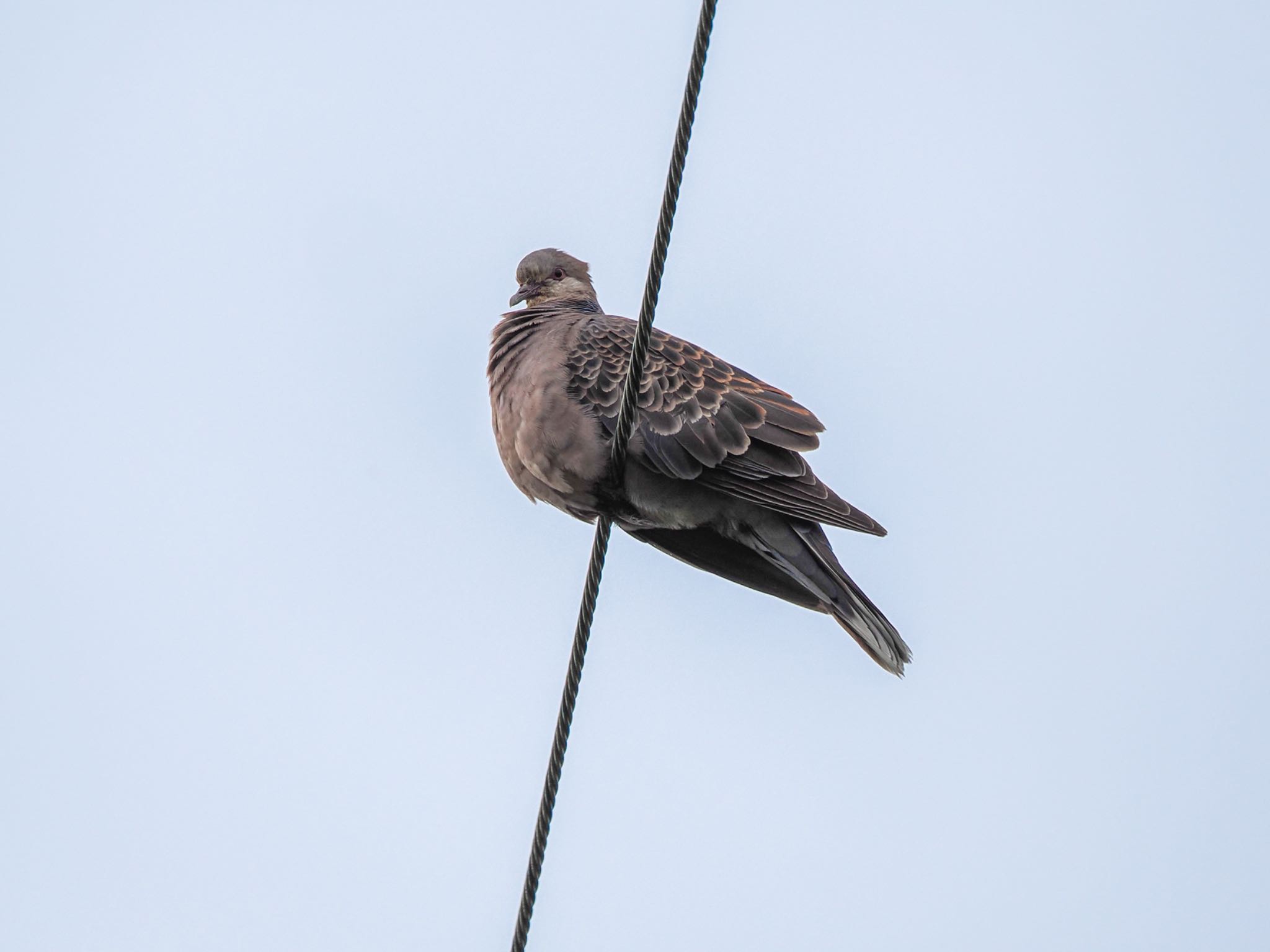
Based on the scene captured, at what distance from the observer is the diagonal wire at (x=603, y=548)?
2.85 meters

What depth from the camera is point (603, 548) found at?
3383 millimetres

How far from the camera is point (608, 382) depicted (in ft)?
15.0

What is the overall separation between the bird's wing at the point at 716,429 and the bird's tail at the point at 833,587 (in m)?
0.19

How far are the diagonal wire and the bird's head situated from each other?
7.49 ft

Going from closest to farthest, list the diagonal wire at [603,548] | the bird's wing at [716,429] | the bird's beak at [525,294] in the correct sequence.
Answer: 1. the diagonal wire at [603,548]
2. the bird's wing at [716,429]
3. the bird's beak at [525,294]

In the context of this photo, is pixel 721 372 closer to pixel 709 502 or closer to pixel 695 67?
pixel 709 502

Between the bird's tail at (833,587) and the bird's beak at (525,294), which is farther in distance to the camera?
the bird's beak at (525,294)

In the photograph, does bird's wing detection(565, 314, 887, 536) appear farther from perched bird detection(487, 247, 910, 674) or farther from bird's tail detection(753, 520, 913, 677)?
bird's tail detection(753, 520, 913, 677)

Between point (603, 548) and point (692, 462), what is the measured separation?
3.64 feet

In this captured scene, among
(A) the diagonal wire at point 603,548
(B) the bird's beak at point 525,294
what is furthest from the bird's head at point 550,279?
(A) the diagonal wire at point 603,548

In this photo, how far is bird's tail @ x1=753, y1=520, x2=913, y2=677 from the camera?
453 centimetres

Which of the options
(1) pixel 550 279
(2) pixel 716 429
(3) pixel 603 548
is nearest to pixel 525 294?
(1) pixel 550 279

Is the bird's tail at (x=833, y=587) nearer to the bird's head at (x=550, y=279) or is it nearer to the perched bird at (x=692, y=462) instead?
the perched bird at (x=692, y=462)

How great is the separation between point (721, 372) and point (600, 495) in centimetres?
64
